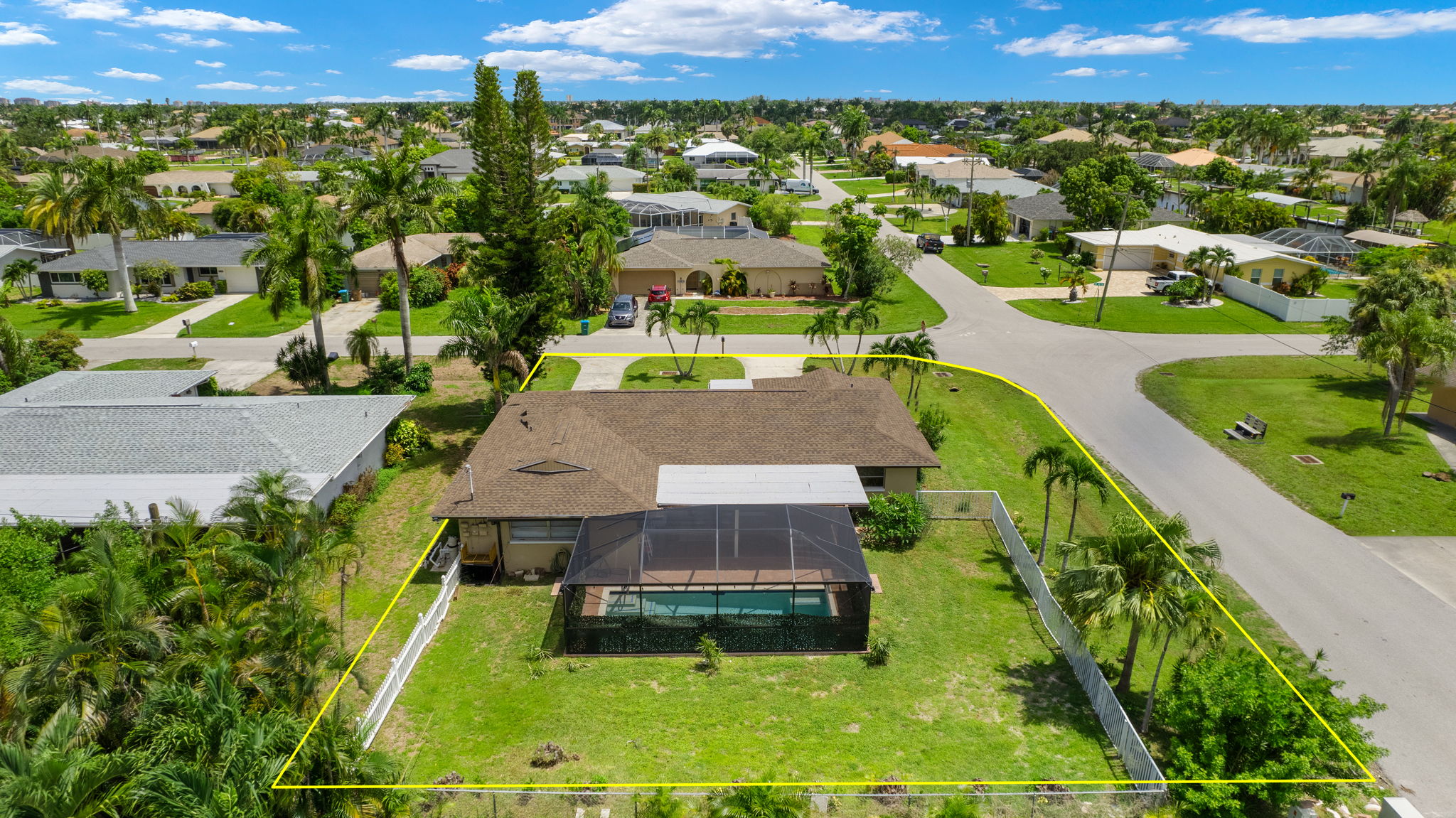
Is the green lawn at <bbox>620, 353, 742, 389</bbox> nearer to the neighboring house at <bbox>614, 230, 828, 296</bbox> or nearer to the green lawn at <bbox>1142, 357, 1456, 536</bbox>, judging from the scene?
the neighboring house at <bbox>614, 230, 828, 296</bbox>

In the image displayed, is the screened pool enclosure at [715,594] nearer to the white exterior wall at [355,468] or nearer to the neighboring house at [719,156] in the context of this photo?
the white exterior wall at [355,468]

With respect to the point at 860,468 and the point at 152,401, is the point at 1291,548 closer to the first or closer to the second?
the point at 860,468

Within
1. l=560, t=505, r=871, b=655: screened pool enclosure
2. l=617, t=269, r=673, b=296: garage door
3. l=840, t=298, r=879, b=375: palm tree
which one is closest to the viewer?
l=560, t=505, r=871, b=655: screened pool enclosure

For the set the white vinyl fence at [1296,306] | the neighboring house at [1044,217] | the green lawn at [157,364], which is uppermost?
the neighboring house at [1044,217]

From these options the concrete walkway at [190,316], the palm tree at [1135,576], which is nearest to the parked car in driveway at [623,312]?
the concrete walkway at [190,316]

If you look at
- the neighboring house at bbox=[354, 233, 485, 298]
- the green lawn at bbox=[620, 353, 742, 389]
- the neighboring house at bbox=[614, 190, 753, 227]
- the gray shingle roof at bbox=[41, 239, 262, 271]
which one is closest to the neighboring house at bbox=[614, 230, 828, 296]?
the green lawn at bbox=[620, 353, 742, 389]

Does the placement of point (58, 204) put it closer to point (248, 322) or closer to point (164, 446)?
point (248, 322)

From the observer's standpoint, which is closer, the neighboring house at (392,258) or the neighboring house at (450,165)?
the neighboring house at (392,258)

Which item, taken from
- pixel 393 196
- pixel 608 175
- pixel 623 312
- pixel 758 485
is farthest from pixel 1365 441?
pixel 608 175
